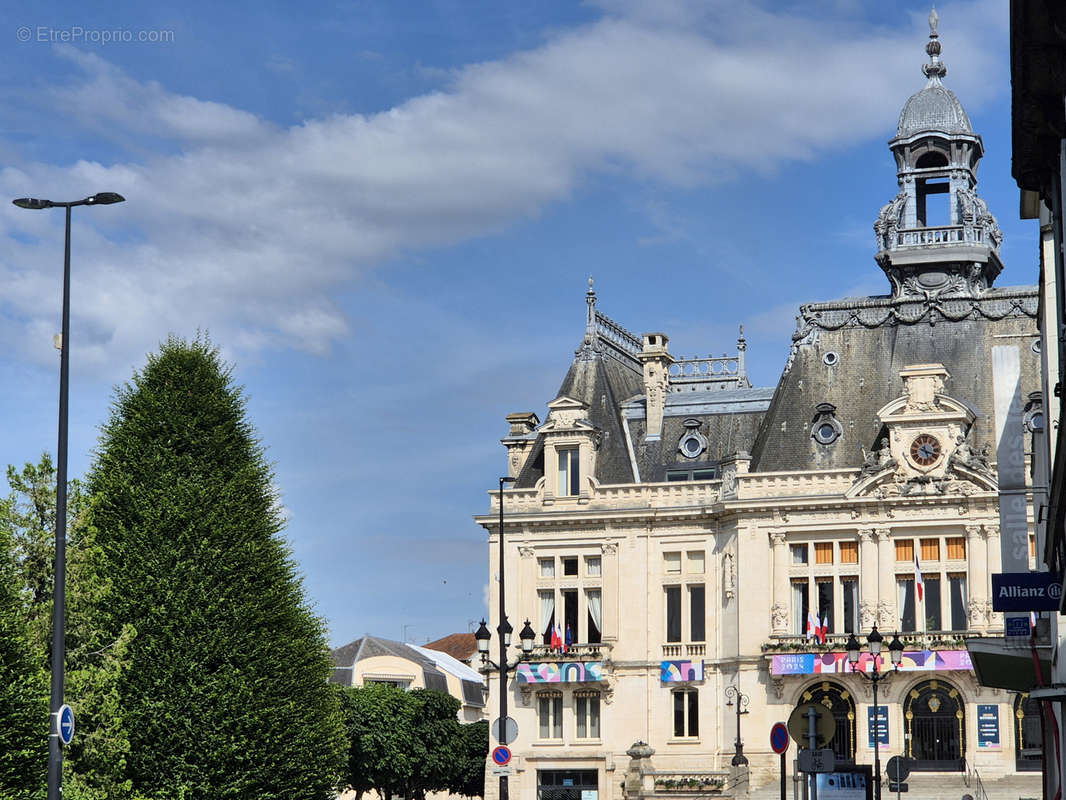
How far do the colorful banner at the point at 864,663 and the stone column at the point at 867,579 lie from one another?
149 centimetres

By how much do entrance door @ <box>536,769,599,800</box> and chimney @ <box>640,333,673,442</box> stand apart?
1497 cm

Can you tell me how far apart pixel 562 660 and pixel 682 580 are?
6012 millimetres

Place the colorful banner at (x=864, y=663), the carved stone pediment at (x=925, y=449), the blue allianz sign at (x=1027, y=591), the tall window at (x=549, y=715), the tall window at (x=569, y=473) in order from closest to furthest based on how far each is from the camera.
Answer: the blue allianz sign at (x=1027, y=591), the colorful banner at (x=864, y=663), the carved stone pediment at (x=925, y=449), the tall window at (x=549, y=715), the tall window at (x=569, y=473)

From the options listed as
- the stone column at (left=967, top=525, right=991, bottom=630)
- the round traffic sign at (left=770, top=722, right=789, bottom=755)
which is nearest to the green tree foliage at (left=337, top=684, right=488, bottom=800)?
the stone column at (left=967, top=525, right=991, bottom=630)

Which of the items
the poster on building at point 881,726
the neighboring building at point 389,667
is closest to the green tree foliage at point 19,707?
the poster on building at point 881,726

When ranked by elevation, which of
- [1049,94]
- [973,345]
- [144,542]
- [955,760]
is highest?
[973,345]

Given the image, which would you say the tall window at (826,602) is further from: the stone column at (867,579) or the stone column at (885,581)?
the stone column at (885,581)

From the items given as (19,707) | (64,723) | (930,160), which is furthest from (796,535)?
Answer: (64,723)

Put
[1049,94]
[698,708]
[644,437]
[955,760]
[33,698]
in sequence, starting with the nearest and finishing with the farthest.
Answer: [1049,94], [33,698], [955,760], [698,708], [644,437]

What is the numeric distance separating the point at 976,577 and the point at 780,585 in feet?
25.5

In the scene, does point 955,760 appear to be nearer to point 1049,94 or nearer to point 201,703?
point 201,703

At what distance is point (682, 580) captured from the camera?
69562 mm

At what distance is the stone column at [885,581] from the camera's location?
211 feet

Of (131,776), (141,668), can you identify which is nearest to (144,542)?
(141,668)
